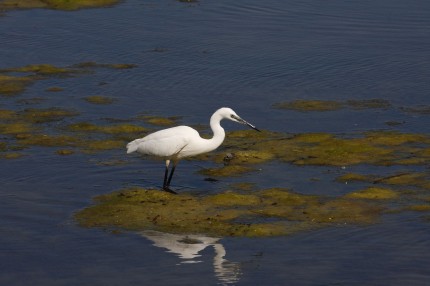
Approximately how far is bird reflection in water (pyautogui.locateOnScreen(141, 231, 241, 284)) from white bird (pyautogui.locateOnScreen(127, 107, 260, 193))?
6.30 ft

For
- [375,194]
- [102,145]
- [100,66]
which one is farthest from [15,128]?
[375,194]

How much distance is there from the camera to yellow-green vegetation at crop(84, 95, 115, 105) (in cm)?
2172

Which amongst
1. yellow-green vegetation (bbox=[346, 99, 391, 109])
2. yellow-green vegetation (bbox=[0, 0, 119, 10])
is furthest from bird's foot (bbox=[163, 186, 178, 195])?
yellow-green vegetation (bbox=[0, 0, 119, 10])

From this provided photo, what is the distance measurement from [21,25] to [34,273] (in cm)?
1664

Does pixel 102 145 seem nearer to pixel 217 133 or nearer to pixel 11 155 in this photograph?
pixel 11 155

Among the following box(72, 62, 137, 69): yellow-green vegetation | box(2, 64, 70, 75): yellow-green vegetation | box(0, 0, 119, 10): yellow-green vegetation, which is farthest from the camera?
box(0, 0, 119, 10): yellow-green vegetation

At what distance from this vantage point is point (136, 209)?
15.7 m

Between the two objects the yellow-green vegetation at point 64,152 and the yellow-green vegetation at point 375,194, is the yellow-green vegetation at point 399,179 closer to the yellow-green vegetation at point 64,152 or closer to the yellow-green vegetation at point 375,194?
the yellow-green vegetation at point 375,194

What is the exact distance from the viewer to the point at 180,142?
16250 mm

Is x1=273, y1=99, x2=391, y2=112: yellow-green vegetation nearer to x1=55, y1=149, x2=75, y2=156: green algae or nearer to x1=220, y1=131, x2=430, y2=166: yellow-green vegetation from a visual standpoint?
x1=220, y1=131, x2=430, y2=166: yellow-green vegetation

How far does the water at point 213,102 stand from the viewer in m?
13.3

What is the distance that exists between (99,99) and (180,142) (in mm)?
5990

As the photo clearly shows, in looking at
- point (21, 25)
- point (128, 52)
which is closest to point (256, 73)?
point (128, 52)

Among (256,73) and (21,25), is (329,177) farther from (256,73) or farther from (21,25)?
(21,25)
